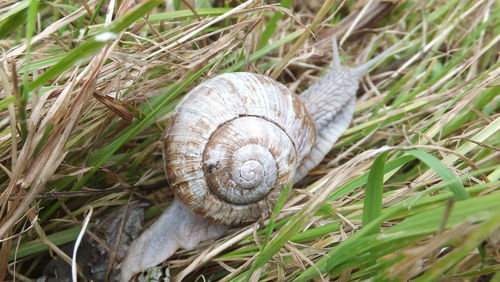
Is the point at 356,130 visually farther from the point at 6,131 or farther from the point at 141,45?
the point at 6,131

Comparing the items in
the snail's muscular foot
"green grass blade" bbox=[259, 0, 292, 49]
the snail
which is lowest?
the snail's muscular foot

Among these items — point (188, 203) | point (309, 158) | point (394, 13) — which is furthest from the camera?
point (394, 13)

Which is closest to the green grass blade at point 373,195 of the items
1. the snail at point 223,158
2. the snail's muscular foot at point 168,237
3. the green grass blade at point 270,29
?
the snail at point 223,158

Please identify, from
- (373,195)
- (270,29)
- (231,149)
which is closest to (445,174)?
(373,195)

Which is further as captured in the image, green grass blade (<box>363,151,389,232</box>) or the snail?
the snail

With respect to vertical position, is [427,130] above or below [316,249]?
above

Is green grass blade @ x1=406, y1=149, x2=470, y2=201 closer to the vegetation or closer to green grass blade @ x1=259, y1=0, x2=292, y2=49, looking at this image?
the vegetation

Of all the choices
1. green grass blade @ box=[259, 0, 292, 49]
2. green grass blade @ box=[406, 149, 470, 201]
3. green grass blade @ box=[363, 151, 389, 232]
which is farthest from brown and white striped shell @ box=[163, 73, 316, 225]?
green grass blade @ box=[406, 149, 470, 201]

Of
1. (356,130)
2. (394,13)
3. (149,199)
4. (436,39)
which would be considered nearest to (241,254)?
(149,199)
